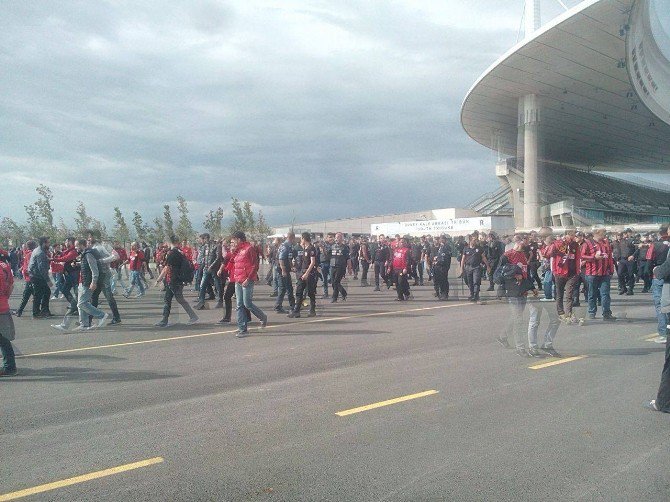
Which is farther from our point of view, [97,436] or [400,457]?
[97,436]

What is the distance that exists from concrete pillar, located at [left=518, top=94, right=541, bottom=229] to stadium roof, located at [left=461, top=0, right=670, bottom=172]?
1.23 meters

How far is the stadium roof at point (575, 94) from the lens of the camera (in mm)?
37031

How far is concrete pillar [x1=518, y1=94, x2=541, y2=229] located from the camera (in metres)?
49.1

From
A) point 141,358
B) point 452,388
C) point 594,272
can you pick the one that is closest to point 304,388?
point 452,388

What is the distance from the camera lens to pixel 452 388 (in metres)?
5.84

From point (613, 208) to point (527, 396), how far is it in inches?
2851

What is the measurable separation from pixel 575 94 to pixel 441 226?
2210 cm

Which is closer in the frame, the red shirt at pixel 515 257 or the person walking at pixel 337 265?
the red shirt at pixel 515 257

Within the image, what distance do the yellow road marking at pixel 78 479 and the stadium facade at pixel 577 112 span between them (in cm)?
3885

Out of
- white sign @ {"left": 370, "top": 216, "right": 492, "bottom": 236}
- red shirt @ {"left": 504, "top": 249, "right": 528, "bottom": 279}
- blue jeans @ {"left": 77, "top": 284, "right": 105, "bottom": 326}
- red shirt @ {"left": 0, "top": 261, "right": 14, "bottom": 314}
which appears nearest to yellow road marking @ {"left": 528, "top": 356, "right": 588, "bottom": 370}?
red shirt @ {"left": 504, "top": 249, "right": 528, "bottom": 279}

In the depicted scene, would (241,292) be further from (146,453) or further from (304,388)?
(146,453)

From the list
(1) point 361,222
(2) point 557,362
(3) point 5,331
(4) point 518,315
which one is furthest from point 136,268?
(1) point 361,222

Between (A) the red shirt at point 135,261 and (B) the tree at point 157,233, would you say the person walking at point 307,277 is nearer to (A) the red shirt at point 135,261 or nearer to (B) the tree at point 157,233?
(A) the red shirt at point 135,261

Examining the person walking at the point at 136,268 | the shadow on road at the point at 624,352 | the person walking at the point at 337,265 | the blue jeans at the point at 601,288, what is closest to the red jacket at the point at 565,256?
the blue jeans at the point at 601,288
